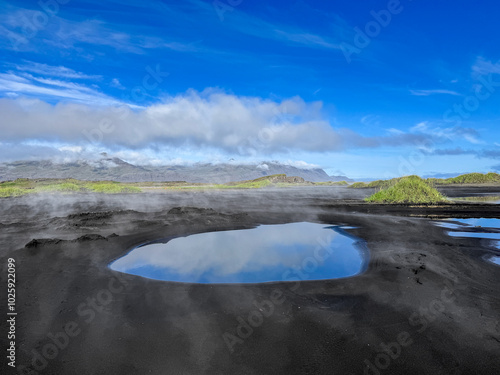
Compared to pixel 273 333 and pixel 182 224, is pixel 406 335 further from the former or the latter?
pixel 182 224

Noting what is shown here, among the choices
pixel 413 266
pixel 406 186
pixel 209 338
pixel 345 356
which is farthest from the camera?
pixel 406 186

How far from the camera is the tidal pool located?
36.6 ft

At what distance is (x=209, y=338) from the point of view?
615 centimetres

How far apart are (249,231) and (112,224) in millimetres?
10552

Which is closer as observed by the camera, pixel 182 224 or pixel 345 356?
pixel 345 356

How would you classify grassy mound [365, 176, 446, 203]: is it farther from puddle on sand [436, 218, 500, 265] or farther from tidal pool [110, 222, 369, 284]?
tidal pool [110, 222, 369, 284]

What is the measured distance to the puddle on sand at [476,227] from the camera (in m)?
17.9

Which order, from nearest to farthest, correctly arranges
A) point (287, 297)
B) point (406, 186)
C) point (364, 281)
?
point (287, 297)
point (364, 281)
point (406, 186)

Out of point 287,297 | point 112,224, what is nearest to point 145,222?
point 112,224

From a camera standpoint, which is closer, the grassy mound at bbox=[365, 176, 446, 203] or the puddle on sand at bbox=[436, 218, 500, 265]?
the puddle on sand at bbox=[436, 218, 500, 265]

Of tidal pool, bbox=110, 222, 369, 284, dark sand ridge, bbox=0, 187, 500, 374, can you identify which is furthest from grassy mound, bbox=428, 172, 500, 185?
dark sand ridge, bbox=0, 187, 500, 374

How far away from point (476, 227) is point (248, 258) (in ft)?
61.7

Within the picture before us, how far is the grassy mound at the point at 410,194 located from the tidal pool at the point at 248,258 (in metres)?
27.1

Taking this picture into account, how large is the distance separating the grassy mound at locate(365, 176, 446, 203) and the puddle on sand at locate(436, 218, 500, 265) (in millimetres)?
16044
